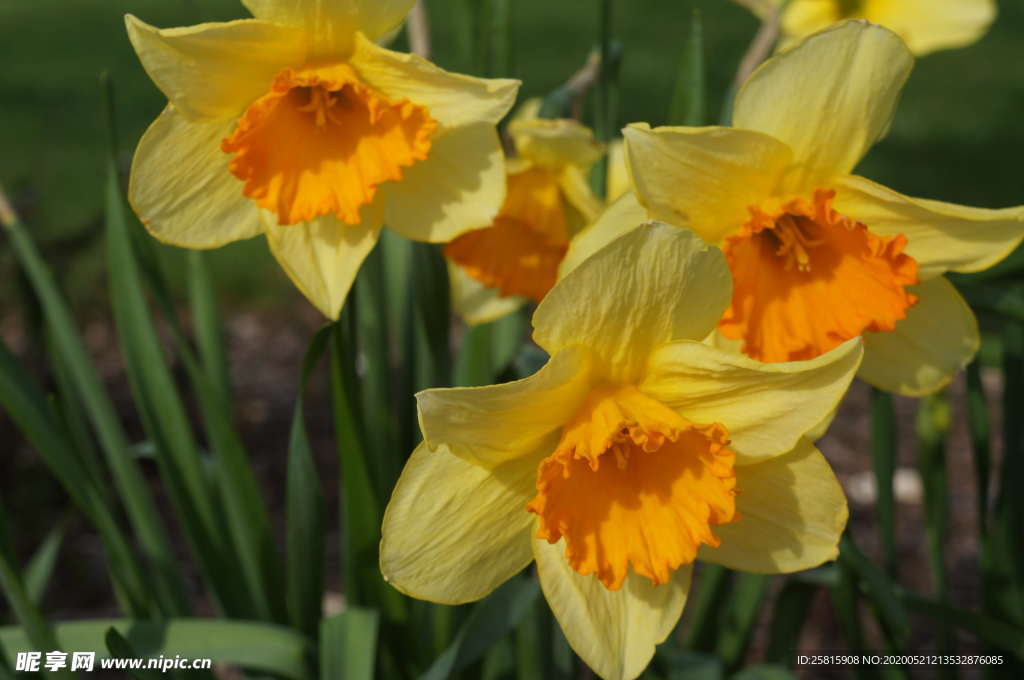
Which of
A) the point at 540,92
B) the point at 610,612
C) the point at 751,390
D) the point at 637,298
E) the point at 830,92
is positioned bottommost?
the point at 540,92

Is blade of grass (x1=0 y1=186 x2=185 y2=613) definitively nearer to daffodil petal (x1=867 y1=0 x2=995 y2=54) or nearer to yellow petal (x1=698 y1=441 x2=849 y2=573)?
yellow petal (x1=698 y1=441 x2=849 y2=573)

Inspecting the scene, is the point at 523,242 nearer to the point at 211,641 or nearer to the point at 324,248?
the point at 324,248

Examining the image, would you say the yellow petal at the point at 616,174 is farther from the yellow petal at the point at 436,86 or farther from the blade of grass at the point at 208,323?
the blade of grass at the point at 208,323

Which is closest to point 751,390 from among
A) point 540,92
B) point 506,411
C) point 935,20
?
point 506,411

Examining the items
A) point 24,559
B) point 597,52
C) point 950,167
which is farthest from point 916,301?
point 950,167

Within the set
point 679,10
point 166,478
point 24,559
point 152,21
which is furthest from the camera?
point 679,10

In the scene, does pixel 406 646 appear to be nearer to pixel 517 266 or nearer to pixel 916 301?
pixel 517 266

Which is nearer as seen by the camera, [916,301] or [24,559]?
[916,301]
